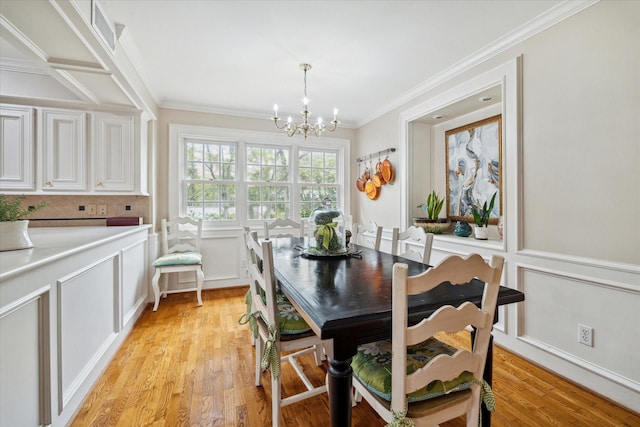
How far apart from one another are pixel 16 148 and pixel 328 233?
9.47 ft

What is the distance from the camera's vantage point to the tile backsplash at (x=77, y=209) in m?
2.77

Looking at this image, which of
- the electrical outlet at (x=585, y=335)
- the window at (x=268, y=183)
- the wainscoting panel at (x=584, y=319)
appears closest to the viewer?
the wainscoting panel at (x=584, y=319)

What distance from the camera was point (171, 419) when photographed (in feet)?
5.00

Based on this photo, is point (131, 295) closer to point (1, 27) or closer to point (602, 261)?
point (1, 27)

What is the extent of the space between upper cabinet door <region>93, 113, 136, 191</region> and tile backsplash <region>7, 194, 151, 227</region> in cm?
30

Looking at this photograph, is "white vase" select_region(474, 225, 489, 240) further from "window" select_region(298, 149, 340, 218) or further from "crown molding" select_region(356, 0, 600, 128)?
"window" select_region(298, 149, 340, 218)

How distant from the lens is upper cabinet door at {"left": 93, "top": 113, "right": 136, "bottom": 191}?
278cm

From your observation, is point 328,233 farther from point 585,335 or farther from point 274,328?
point 585,335

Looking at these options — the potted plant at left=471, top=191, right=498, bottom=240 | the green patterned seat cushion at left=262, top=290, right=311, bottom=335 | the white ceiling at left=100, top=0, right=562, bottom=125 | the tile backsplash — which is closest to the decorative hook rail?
the white ceiling at left=100, top=0, right=562, bottom=125

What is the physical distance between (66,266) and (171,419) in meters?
0.99

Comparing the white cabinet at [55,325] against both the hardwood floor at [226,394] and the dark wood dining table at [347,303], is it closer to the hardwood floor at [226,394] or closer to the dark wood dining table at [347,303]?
the hardwood floor at [226,394]

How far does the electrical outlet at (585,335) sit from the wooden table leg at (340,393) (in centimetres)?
176

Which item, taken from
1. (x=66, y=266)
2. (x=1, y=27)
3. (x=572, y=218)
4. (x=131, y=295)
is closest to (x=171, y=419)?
(x=66, y=266)

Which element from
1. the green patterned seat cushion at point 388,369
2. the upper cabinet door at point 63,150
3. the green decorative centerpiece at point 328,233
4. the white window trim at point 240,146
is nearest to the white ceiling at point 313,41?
the white window trim at point 240,146
